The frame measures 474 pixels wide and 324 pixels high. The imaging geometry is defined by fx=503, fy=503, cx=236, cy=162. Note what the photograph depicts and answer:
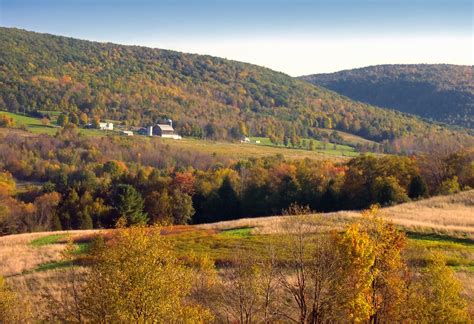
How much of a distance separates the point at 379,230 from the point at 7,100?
184723mm

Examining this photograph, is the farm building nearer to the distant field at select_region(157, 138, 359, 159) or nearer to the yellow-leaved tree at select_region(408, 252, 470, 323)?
the distant field at select_region(157, 138, 359, 159)

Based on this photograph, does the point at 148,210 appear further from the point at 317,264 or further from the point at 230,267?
the point at 317,264

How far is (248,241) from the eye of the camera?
47812 mm

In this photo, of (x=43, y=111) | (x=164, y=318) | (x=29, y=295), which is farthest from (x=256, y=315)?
(x=43, y=111)

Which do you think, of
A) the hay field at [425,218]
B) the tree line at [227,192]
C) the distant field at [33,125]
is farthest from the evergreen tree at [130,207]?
the distant field at [33,125]

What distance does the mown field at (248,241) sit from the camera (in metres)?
38.9

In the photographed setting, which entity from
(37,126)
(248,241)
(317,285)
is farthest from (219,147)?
(317,285)

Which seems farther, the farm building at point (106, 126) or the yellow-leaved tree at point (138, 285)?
the farm building at point (106, 126)

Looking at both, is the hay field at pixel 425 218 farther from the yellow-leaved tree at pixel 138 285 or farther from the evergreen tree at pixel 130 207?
the yellow-leaved tree at pixel 138 285

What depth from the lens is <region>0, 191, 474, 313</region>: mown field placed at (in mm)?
38875

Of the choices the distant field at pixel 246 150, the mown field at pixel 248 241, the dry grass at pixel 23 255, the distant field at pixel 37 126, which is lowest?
the dry grass at pixel 23 255

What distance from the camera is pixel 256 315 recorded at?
3023 centimetres

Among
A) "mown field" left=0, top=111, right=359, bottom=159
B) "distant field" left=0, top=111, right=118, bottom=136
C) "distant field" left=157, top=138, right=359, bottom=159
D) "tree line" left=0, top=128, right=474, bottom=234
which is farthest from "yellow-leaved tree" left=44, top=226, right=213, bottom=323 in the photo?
"distant field" left=0, top=111, right=118, bottom=136

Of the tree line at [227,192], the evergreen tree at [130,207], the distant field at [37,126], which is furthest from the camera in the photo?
the distant field at [37,126]
